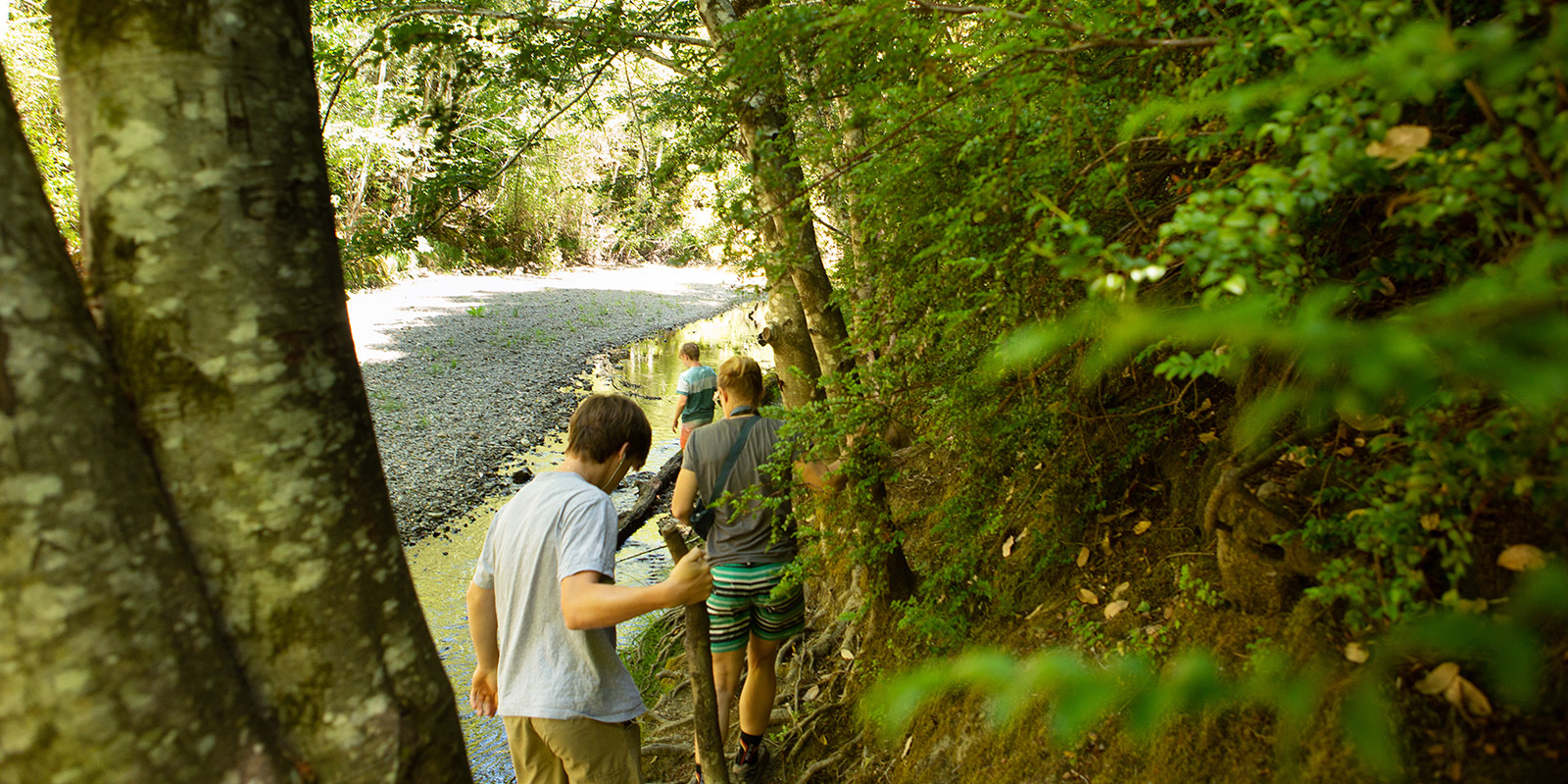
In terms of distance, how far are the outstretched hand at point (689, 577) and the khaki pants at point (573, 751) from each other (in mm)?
683

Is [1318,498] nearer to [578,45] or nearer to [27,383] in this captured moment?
[27,383]

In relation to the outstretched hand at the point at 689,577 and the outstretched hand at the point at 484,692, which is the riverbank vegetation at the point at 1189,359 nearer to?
the outstretched hand at the point at 689,577

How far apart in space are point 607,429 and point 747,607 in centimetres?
155

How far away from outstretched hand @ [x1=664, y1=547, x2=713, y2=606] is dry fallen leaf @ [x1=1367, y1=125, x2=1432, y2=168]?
188 cm

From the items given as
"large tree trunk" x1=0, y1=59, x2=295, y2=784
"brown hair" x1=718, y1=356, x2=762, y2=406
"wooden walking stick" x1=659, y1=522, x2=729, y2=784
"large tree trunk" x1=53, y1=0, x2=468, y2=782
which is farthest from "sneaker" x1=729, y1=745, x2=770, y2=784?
"large tree trunk" x1=0, y1=59, x2=295, y2=784

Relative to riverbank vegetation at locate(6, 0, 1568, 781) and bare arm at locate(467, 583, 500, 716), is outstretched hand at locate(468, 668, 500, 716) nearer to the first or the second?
bare arm at locate(467, 583, 500, 716)

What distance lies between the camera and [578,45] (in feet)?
16.9

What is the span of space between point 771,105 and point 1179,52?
209 cm

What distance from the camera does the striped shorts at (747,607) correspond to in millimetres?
3932

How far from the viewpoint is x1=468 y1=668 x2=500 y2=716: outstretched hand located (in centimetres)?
297

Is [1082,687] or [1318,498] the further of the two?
[1318,498]

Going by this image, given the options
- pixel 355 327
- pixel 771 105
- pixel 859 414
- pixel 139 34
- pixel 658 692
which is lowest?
pixel 658 692

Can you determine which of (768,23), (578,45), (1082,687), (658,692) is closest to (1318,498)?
(1082,687)

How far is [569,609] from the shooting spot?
8.11 ft
